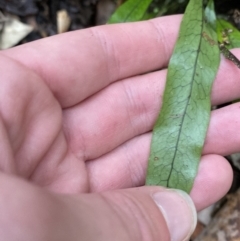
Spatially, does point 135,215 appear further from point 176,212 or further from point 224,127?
point 224,127

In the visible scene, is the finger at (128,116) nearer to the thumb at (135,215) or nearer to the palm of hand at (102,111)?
the palm of hand at (102,111)

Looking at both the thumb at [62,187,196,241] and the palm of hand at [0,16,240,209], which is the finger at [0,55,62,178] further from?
the thumb at [62,187,196,241]

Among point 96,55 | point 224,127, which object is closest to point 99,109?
point 96,55

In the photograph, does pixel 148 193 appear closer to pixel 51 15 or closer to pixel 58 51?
pixel 58 51

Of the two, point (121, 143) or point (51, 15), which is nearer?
point (121, 143)

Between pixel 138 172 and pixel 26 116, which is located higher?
pixel 26 116

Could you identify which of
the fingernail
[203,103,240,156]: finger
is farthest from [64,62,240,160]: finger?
the fingernail

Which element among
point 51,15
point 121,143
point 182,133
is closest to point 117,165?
point 121,143
